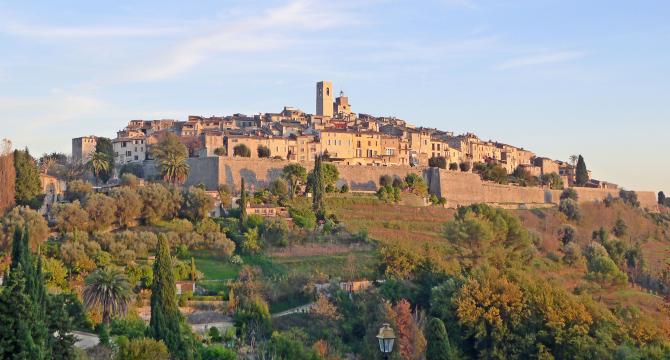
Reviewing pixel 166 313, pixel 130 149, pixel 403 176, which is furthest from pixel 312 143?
pixel 166 313

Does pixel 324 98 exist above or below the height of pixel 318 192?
above

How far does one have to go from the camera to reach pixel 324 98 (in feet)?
284

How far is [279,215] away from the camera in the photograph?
146 ft

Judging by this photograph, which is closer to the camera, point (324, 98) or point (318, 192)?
point (318, 192)

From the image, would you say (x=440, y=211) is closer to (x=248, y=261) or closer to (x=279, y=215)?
(x=279, y=215)

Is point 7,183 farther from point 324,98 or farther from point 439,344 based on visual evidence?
point 324,98

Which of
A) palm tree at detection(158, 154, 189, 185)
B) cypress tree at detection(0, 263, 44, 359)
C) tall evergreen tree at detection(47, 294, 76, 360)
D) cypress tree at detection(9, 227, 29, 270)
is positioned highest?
palm tree at detection(158, 154, 189, 185)

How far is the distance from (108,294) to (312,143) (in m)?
35.1

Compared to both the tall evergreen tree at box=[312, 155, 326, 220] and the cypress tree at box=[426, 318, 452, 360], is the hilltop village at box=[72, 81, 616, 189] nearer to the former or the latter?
the tall evergreen tree at box=[312, 155, 326, 220]

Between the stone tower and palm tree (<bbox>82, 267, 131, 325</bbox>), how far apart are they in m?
59.1

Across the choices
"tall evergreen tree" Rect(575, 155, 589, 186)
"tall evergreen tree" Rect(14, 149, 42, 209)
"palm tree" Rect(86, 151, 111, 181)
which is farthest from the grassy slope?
"tall evergreen tree" Rect(14, 149, 42, 209)

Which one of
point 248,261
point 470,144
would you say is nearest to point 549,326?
point 248,261

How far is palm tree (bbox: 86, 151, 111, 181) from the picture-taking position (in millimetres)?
49828

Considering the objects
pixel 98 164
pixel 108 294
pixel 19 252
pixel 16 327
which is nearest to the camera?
pixel 16 327
